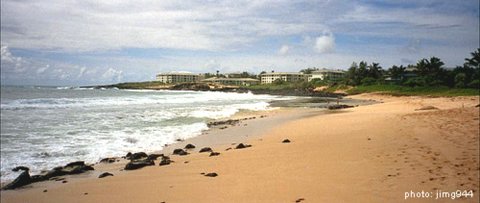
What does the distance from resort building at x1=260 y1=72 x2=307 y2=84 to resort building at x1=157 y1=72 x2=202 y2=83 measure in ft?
146

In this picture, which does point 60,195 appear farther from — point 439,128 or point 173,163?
point 439,128

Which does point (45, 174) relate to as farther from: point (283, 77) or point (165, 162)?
point (283, 77)

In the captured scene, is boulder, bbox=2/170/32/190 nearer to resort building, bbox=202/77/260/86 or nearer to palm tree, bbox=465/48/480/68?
palm tree, bbox=465/48/480/68

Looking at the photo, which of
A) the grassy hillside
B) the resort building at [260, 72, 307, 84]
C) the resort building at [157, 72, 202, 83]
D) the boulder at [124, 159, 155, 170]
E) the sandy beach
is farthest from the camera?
the resort building at [157, 72, 202, 83]

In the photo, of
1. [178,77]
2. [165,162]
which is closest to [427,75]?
[165,162]

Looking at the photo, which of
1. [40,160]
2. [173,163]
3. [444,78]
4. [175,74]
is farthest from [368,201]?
[175,74]

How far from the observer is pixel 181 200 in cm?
663

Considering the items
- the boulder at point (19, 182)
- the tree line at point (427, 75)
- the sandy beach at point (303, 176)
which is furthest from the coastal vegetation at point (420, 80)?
the boulder at point (19, 182)

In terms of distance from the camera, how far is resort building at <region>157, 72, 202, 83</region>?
18038cm

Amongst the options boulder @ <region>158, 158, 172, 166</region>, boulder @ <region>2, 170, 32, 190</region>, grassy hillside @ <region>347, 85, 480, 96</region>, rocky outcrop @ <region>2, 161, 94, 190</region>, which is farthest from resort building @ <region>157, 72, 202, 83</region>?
boulder @ <region>2, 170, 32, 190</region>

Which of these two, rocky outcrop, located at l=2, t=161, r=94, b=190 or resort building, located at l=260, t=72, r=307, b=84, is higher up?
resort building, located at l=260, t=72, r=307, b=84

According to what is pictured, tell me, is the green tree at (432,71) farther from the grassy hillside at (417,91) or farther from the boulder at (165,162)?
the boulder at (165,162)

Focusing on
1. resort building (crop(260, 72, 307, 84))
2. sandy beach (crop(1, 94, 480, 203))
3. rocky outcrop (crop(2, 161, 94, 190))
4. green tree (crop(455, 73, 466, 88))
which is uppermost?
resort building (crop(260, 72, 307, 84))

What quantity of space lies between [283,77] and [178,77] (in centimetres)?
5920
